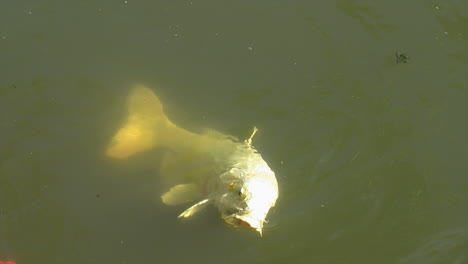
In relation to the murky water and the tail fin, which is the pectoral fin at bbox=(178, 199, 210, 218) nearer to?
the murky water

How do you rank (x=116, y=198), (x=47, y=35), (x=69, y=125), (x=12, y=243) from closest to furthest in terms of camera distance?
1. (x=12, y=243)
2. (x=116, y=198)
3. (x=69, y=125)
4. (x=47, y=35)

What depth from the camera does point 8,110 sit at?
210 inches

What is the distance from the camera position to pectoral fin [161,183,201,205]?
4.89 meters

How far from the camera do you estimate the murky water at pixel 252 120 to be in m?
4.88

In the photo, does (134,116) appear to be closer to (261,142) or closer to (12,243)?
(261,142)

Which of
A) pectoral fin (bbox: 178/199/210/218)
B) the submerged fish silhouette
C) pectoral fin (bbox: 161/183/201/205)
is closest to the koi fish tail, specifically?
the submerged fish silhouette

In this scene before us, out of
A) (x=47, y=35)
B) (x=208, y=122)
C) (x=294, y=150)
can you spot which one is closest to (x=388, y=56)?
(x=294, y=150)

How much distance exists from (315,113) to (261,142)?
2.02 feet

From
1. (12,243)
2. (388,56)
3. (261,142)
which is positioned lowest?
(12,243)

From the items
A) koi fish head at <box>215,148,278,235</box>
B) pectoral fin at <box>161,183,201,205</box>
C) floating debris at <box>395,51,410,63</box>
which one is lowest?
pectoral fin at <box>161,183,201,205</box>

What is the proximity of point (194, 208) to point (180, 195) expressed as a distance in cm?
19

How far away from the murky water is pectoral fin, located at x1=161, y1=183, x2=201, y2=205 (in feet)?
0.38

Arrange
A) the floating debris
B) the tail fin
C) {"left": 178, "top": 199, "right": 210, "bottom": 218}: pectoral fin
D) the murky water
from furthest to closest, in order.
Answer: the floating debris → the tail fin → the murky water → {"left": 178, "top": 199, "right": 210, "bottom": 218}: pectoral fin

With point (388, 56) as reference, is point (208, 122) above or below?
below
